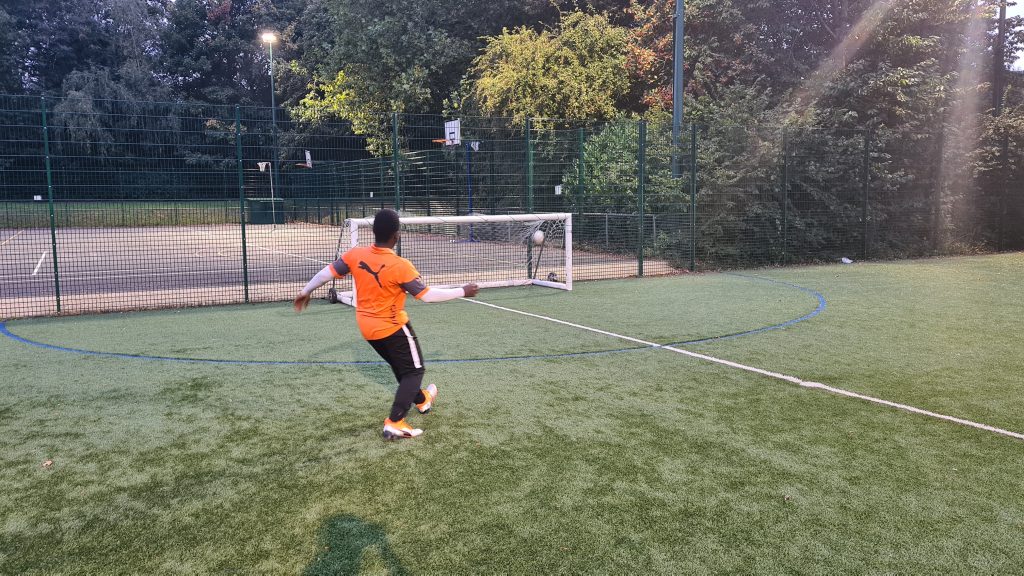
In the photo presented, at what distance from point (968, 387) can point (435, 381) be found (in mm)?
4343

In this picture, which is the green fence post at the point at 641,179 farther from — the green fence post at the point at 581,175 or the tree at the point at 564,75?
the tree at the point at 564,75

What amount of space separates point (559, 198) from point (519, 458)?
12.2 m

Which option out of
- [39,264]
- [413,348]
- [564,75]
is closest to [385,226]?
[413,348]

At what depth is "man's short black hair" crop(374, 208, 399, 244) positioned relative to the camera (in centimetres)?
445

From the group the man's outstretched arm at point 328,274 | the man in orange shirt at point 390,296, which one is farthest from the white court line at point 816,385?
the man's outstretched arm at point 328,274

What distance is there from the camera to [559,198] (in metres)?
16.0

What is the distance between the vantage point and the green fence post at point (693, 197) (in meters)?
14.0

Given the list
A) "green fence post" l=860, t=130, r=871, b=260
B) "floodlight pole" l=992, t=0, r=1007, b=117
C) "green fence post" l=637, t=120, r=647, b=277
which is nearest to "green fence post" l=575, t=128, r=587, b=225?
"green fence post" l=637, t=120, r=647, b=277

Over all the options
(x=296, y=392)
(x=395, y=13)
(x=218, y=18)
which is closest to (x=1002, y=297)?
(x=296, y=392)

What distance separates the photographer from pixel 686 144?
578 inches

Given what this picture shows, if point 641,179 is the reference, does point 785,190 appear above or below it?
below

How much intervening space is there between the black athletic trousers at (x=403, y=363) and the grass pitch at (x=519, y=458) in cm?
27

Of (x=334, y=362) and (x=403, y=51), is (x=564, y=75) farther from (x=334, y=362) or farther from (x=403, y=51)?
(x=334, y=362)

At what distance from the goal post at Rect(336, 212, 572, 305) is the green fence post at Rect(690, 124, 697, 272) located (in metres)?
2.86
